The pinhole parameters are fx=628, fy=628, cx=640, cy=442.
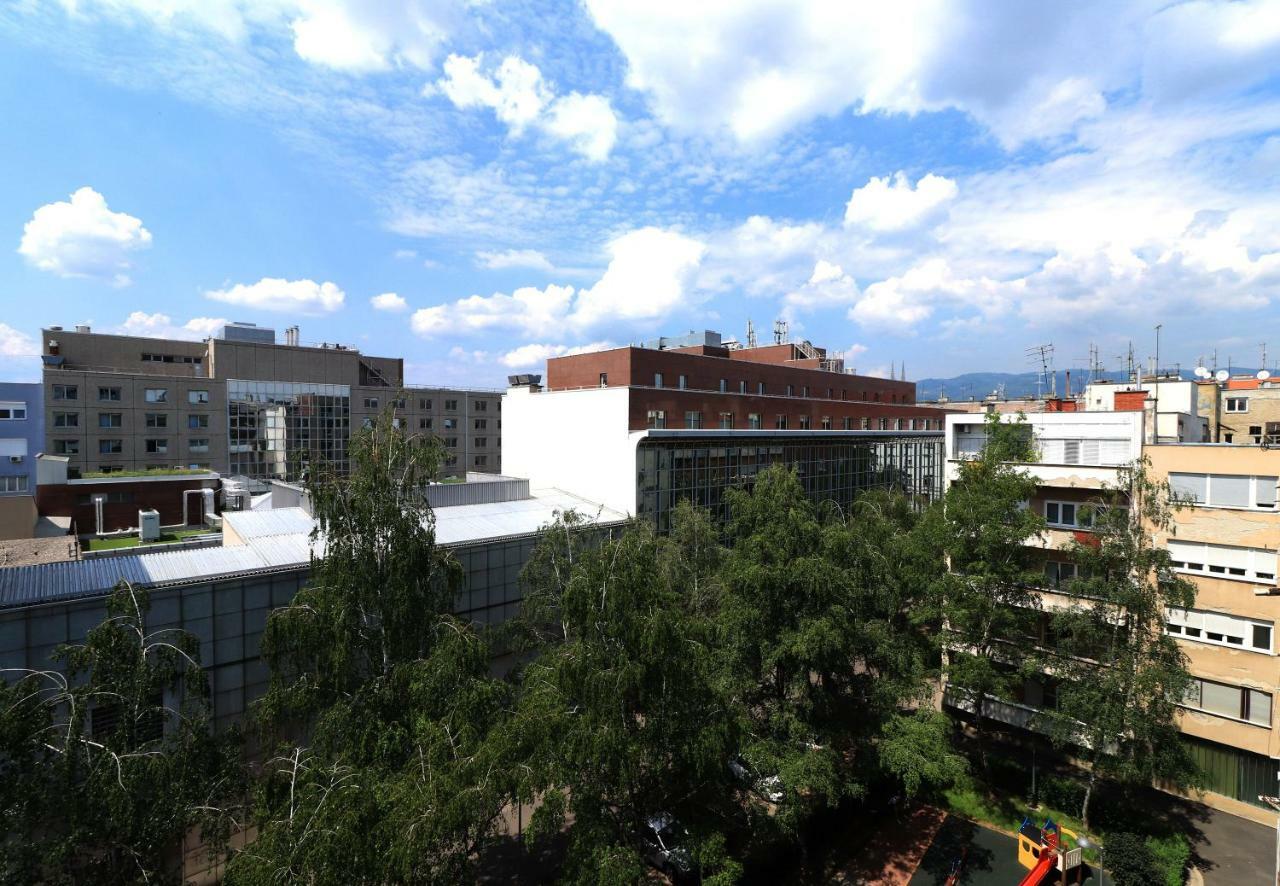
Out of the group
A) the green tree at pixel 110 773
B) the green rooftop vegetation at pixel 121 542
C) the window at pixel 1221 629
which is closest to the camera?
the green tree at pixel 110 773

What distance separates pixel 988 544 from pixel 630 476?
1853 centimetres

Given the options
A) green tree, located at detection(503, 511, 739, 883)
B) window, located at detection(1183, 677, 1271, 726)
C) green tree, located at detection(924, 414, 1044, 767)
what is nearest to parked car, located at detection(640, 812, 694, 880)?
green tree, located at detection(503, 511, 739, 883)

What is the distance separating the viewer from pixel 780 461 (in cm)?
4522

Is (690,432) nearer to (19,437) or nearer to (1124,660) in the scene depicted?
(1124,660)

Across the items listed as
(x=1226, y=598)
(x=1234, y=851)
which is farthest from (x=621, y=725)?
(x=1226, y=598)

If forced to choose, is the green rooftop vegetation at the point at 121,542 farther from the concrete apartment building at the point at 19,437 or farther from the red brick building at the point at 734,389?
the red brick building at the point at 734,389

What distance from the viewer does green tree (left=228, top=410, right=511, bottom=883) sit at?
1043cm

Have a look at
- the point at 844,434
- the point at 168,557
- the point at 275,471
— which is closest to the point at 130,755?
the point at 168,557

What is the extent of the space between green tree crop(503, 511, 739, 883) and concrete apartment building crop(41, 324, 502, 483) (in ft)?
157

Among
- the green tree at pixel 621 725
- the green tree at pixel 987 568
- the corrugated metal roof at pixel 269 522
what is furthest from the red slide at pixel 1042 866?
the corrugated metal roof at pixel 269 522

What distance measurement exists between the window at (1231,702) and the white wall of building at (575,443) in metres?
25.0

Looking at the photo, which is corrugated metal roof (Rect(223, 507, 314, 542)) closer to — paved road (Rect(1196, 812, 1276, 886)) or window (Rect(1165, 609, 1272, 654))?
A: window (Rect(1165, 609, 1272, 654))

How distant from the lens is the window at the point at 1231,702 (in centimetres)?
2233

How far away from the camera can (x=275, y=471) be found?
72000 mm
